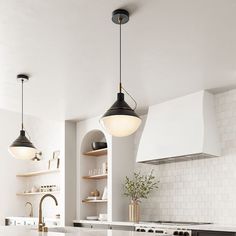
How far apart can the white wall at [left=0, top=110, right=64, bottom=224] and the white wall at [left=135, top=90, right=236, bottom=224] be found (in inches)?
124

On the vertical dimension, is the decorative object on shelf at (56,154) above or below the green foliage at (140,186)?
above

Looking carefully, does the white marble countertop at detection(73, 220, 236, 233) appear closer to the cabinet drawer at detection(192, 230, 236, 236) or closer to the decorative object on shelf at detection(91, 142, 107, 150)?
the cabinet drawer at detection(192, 230, 236, 236)

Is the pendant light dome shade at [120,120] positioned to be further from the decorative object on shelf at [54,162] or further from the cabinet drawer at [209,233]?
the decorative object on shelf at [54,162]

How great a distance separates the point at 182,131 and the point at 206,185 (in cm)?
81

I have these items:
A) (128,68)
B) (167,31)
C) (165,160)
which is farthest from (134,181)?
(167,31)

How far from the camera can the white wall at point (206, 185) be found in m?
5.43

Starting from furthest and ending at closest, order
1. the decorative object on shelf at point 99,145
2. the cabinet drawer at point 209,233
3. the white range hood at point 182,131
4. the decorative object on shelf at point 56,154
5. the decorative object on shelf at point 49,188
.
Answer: the decorative object on shelf at point 56,154 → the decorative object on shelf at point 49,188 → the decorative object on shelf at point 99,145 → the white range hood at point 182,131 → the cabinet drawer at point 209,233

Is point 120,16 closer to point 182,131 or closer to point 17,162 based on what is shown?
point 182,131

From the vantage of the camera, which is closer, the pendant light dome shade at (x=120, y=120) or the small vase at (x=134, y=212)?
the pendant light dome shade at (x=120, y=120)

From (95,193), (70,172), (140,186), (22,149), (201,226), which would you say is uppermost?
(22,149)

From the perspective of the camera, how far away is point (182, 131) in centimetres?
561

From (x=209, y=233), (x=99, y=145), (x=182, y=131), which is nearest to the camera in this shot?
(x=209, y=233)

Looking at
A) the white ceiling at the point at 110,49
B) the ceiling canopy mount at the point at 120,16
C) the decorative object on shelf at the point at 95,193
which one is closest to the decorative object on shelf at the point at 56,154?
the decorative object on shelf at the point at 95,193

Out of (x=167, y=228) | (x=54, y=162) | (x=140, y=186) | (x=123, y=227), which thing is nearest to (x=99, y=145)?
(x=140, y=186)
